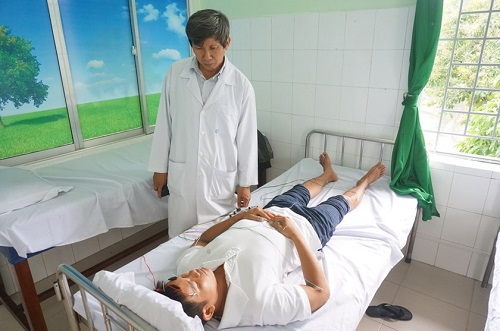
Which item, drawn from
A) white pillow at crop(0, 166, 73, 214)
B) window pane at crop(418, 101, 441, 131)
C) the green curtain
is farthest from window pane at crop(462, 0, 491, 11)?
white pillow at crop(0, 166, 73, 214)

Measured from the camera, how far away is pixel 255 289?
128 cm

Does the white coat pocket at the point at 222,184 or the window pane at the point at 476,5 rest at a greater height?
the window pane at the point at 476,5

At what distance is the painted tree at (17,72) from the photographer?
7.44 ft

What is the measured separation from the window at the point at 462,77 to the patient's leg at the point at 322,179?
77 centimetres

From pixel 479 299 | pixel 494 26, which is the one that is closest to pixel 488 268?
pixel 479 299

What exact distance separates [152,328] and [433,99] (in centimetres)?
244

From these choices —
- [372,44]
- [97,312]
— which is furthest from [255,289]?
[372,44]

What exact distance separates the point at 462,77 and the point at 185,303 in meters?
2.56

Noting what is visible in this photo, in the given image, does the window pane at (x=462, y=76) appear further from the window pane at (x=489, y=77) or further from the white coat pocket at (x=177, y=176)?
the white coat pocket at (x=177, y=176)

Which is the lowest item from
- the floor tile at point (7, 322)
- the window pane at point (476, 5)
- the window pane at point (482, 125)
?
the floor tile at point (7, 322)

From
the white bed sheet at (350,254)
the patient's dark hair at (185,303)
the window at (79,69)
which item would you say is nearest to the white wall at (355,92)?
the white bed sheet at (350,254)

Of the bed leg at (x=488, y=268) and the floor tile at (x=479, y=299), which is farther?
the bed leg at (x=488, y=268)

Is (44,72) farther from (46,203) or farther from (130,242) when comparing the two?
(130,242)

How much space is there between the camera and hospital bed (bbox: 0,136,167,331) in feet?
5.77
